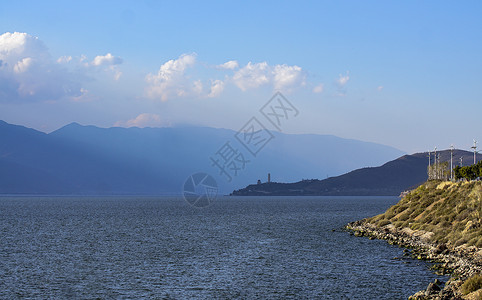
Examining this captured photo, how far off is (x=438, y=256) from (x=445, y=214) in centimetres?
1682

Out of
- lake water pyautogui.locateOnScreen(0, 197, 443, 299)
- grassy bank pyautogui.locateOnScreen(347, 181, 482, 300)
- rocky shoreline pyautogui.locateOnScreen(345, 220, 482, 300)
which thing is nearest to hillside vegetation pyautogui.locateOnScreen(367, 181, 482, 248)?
grassy bank pyautogui.locateOnScreen(347, 181, 482, 300)

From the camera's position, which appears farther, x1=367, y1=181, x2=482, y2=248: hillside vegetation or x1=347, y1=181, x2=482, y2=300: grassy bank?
x1=367, y1=181, x2=482, y2=248: hillside vegetation

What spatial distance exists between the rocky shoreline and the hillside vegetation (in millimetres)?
888

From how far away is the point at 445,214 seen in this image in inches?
2222

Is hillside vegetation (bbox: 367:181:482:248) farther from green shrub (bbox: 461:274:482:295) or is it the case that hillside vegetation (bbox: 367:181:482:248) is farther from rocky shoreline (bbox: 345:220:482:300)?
green shrub (bbox: 461:274:482:295)

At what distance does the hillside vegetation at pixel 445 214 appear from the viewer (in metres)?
44.4

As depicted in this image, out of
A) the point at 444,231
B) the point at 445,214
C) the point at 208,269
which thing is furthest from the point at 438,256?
the point at 208,269

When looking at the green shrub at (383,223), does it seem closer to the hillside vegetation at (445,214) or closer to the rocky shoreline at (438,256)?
the hillside vegetation at (445,214)

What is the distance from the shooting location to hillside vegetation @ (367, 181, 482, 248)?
4444 centimetres

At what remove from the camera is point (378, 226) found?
6850cm

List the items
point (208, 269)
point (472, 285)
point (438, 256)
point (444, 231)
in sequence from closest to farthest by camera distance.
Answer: point (472, 285), point (208, 269), point (438, 256), point (444, 231)

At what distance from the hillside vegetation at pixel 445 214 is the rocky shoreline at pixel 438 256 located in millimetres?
888

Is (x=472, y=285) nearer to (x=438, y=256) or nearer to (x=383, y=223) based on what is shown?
(x=438, y=256)

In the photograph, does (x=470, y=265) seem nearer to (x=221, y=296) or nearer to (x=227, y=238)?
(x=221, y=296)
